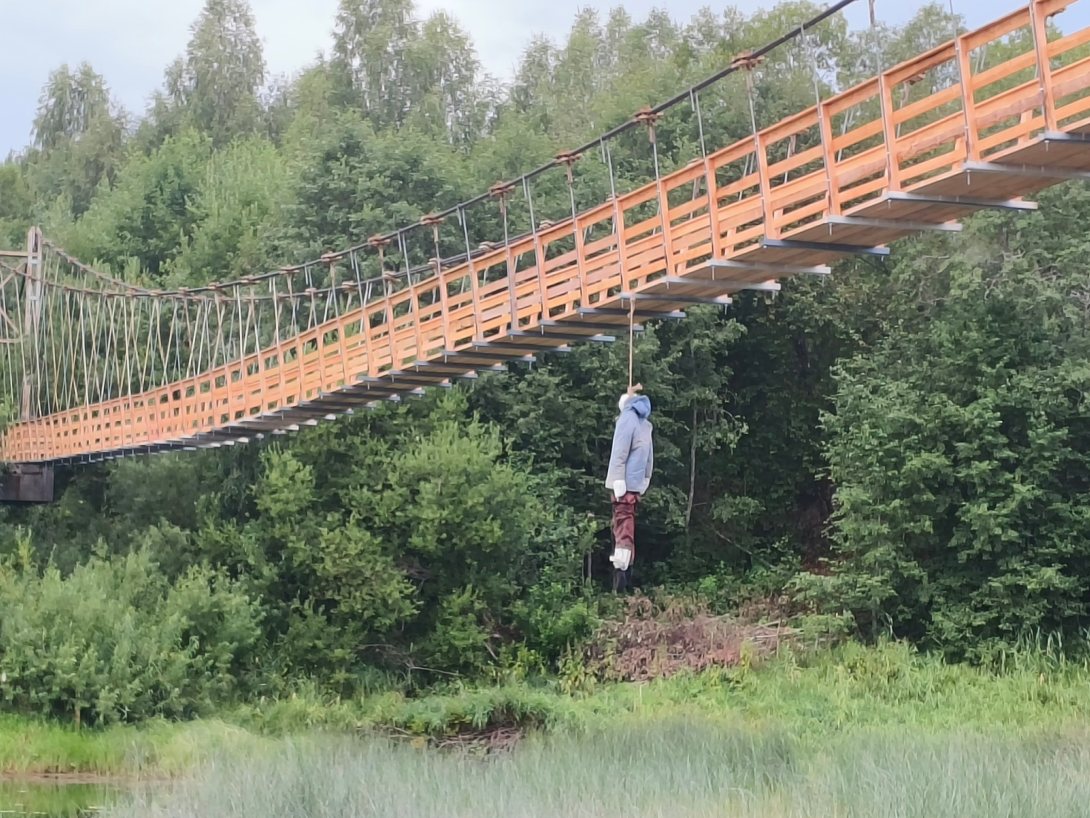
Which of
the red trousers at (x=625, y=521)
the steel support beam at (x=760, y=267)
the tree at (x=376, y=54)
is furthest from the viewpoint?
the tree at (x=376, y=54)

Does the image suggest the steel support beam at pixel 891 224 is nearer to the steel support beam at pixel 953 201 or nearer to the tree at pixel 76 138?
the steel support beam at pixel 953 201

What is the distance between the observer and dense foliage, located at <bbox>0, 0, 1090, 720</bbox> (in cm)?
1639

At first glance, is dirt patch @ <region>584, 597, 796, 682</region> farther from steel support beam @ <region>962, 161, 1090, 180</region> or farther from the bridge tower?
steel support beam @ <region>962, 161, 1090, 180</region>

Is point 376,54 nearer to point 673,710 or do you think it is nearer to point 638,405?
point 673,710

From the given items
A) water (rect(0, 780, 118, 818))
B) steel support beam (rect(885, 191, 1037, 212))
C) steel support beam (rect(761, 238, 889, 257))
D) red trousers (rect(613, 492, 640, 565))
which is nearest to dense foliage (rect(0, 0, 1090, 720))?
water (rect(0, 780, 118, 818))

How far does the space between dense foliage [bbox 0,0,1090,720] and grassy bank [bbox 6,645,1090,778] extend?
1.75 feet

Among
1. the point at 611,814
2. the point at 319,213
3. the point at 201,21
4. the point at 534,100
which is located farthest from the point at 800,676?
the point at 201,21

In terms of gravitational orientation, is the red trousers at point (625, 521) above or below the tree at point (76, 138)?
below

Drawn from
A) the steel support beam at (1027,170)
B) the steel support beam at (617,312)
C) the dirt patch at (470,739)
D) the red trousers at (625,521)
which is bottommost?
the dirt patch at (470,739)

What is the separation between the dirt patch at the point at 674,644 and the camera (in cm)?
1700

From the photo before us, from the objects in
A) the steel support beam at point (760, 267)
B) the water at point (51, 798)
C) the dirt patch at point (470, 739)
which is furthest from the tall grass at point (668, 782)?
the dirt patch at point (470, 739)

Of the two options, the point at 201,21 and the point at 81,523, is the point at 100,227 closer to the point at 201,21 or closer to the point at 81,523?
the point at 81,523

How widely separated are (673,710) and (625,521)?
8791 millimetres

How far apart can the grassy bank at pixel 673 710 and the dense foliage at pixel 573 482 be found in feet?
1.75
